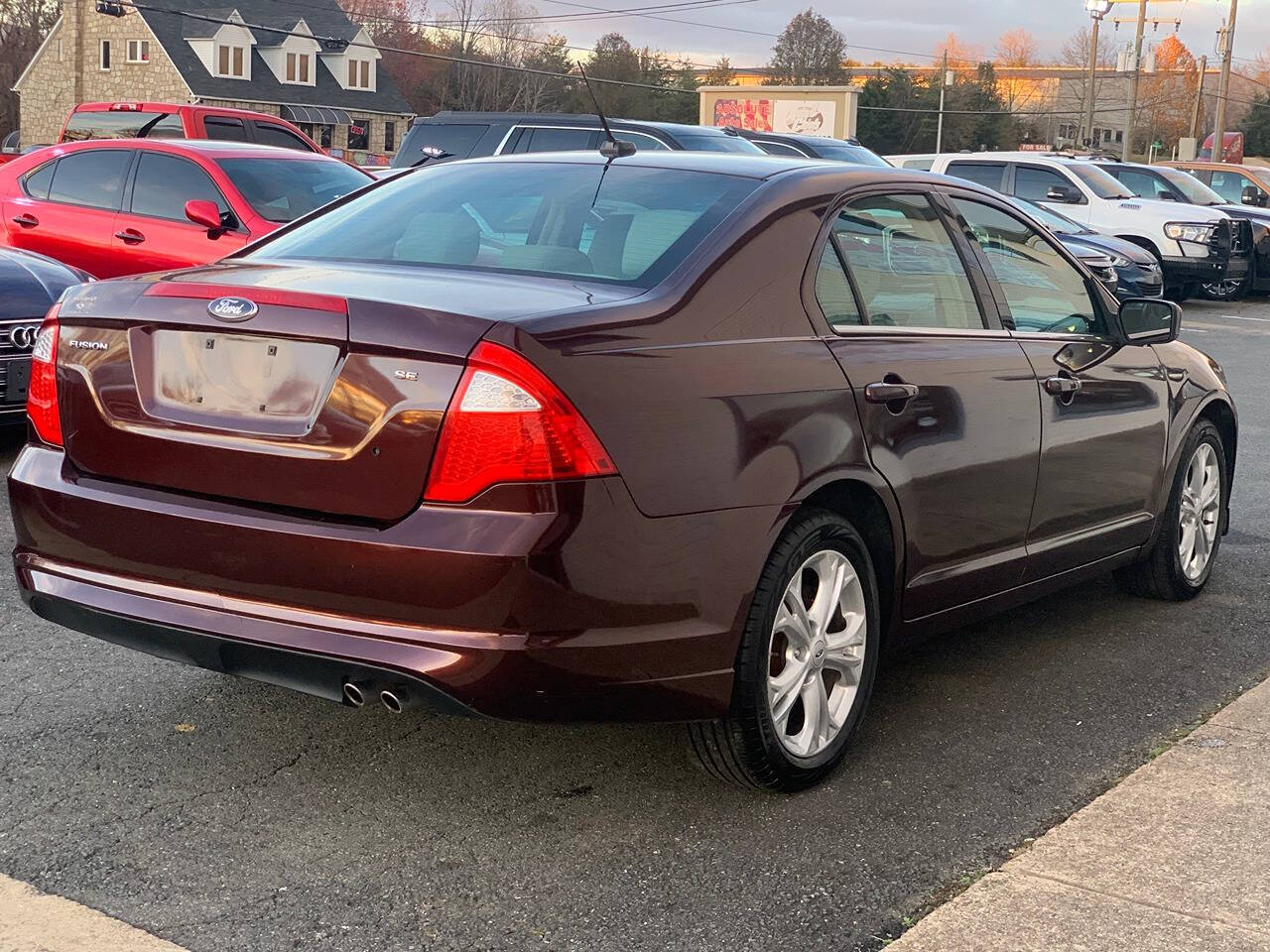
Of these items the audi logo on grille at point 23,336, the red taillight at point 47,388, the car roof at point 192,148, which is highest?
the car roof at point 192,148

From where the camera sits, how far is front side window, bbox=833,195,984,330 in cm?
421

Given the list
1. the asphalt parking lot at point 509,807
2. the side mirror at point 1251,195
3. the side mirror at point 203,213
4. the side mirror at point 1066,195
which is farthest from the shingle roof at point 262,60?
the asphalt parking lot at point 509,807

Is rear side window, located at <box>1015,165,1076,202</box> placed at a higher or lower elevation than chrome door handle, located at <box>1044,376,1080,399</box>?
higher

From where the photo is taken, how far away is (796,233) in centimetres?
400

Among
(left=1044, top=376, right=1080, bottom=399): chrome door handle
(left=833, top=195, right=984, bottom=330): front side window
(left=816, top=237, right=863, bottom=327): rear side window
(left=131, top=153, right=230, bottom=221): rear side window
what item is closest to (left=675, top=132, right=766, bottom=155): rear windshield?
(left=131, top=153, right=230, bottom=221): rear side window

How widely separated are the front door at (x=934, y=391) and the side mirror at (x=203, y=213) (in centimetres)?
628

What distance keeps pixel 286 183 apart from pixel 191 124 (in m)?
5.17

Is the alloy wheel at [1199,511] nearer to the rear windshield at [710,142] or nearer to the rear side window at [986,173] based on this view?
the rear windshield at [710,142]

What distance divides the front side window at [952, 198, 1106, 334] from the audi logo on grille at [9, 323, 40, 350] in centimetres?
470

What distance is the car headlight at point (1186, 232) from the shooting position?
20.2m

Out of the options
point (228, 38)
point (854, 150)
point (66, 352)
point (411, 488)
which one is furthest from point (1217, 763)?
point (228, 38)

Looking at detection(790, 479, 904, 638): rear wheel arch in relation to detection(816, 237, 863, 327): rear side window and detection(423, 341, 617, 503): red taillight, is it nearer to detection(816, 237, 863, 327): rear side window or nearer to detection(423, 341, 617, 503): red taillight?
detection(816, 237, 863, 327): rear side window

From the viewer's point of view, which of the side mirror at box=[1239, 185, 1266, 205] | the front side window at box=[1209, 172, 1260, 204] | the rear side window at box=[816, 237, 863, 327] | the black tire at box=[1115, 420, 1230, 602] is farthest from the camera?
the front side window at box=[1209, 172, 1260, 204]

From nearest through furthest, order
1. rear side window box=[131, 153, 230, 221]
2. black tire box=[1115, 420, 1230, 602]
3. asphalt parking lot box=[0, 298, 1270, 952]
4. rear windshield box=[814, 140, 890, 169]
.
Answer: asphalt parking lot box=[0, 298, 1270, 952], black tire box=[1115, 420, 1230, 602], rear side window box=[131, 153, 230, 221], rear windshield box=[814, 140, 890, 169]
